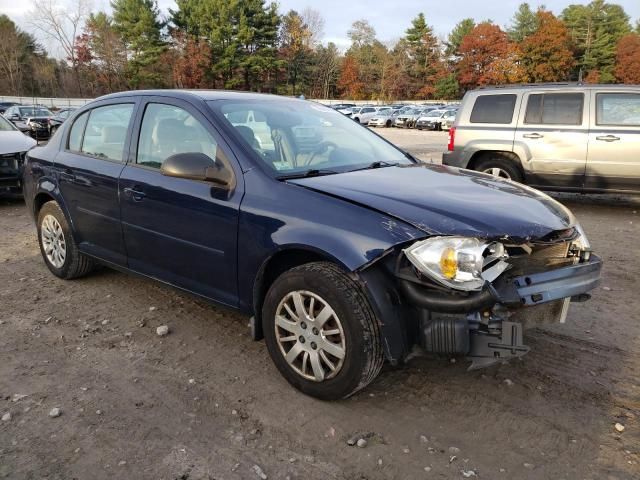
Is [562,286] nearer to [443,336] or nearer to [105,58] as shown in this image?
[443,336]

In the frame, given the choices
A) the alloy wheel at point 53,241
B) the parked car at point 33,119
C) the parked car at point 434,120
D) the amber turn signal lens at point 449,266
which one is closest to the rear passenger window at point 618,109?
the amber turn signal lens at point 449,266

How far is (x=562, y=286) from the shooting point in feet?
9.48

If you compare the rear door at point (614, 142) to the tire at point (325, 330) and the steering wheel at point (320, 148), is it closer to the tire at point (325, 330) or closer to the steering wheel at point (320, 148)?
the steering wheel at point (320, 148)

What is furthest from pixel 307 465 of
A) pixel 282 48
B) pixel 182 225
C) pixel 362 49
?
pixel 362 49

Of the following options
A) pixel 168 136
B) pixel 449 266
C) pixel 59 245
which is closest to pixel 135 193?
pixel 168 136

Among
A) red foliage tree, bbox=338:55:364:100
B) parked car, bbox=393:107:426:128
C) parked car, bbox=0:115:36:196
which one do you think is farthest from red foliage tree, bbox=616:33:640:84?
parked car, bbox=0:115:36:196

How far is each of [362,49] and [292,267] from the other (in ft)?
282

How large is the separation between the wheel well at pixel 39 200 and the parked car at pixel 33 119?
19499mm

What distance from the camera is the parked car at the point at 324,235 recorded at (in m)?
2.67

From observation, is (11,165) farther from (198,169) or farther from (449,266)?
(449,266)

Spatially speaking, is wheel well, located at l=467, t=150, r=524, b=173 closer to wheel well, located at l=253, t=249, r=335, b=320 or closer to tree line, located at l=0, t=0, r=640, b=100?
wheel well, located at l=253, t=249, r=335, b=320

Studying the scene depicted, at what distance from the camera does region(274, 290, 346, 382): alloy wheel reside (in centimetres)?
286

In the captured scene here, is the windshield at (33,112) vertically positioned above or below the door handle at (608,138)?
above

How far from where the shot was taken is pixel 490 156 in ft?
29.1
